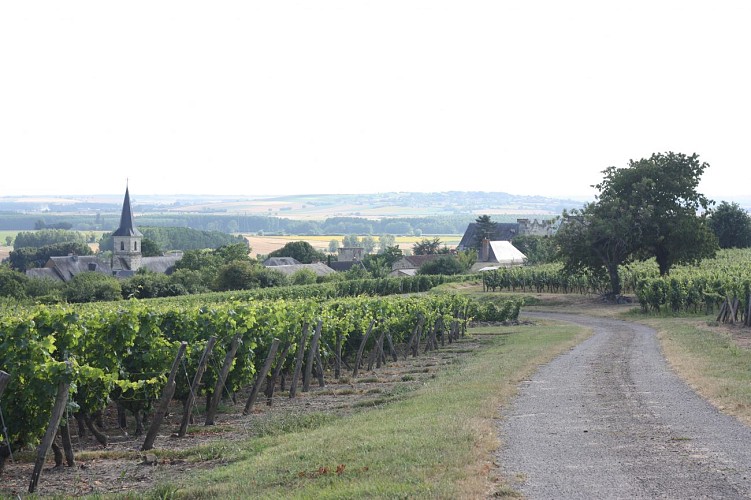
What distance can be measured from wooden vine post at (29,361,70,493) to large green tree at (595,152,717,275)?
51.4 metres

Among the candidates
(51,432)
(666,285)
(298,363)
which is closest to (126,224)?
(666,285)

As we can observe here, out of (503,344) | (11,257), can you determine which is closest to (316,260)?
(11,257)

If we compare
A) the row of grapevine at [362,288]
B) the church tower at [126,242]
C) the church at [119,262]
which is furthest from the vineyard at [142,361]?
the church tower at [126,242]

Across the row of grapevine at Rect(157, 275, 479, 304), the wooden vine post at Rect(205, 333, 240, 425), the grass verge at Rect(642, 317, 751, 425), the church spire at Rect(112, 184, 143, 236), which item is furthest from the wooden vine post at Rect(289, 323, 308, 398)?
the church spire at Rect(112, 184, 143, 236)

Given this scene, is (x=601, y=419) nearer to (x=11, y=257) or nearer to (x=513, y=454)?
(x=513, y=454)

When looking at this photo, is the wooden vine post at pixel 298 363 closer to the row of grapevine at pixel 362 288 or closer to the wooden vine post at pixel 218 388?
the wooden vine post at pixel 218 388

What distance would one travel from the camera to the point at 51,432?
41.6 feet

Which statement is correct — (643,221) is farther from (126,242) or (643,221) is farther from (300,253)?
(126,242)

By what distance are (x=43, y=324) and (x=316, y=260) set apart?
150 metres

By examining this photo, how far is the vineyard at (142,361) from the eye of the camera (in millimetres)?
14070

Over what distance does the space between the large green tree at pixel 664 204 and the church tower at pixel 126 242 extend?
11582 centimetres

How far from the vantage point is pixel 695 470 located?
1120 cm

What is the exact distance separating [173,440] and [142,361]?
262 centimetres

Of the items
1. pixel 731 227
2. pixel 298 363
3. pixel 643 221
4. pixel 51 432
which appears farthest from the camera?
pixel 731 227
